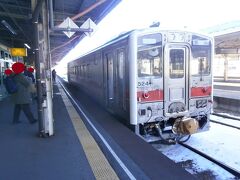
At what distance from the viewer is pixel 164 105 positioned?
6.77m

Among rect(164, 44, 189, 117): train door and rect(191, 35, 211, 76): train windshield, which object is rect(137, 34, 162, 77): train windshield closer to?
rect(164, 44, 189, 117): train door

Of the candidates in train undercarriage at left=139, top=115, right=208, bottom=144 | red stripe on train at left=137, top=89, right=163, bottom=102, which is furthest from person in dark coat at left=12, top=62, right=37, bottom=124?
train undercarriage at left=139, top=115, right=208, bottom=144

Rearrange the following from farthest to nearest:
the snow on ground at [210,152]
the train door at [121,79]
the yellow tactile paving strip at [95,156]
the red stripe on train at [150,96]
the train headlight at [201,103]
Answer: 1. the train headlight at [201,103]
2. the train door at [121,79]
3. the red stripe on train at [150,96]
4. the snow on ground at [210,152]
5. the yellow tactile paving strip at [95,156]

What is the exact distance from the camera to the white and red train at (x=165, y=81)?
256 inches

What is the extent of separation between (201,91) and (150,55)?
1.72 meters

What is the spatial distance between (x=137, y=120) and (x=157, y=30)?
215 centimetres

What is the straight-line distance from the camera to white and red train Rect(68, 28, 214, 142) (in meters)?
6.50

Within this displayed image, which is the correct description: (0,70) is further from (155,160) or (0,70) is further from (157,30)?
(155,160)

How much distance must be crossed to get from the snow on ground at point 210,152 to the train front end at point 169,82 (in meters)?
0.45

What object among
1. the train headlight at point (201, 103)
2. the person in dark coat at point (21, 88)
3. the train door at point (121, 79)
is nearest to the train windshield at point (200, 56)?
the train headlight at point (201, 103)

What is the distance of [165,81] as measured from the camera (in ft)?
22.2

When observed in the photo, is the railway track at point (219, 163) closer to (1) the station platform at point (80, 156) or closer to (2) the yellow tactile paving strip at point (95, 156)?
(1) the station platform at point (80, 156)

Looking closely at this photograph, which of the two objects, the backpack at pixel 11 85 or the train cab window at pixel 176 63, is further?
the backpack at pixel 11 85

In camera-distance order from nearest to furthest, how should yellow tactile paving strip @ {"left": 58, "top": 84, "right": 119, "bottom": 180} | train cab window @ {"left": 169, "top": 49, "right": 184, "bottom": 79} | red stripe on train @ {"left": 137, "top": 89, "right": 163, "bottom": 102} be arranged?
1. yellow tactile paving strip @ {"left": 58, "top": 84, "right": 119, "bottom": 180}
2. red stripe on train @ {"left": 137, "top": 89, "right": 163, "bottom": 102}
3. train cab window @ {"left": 169, "top": 49, "right": 184, "bottom": 79}
